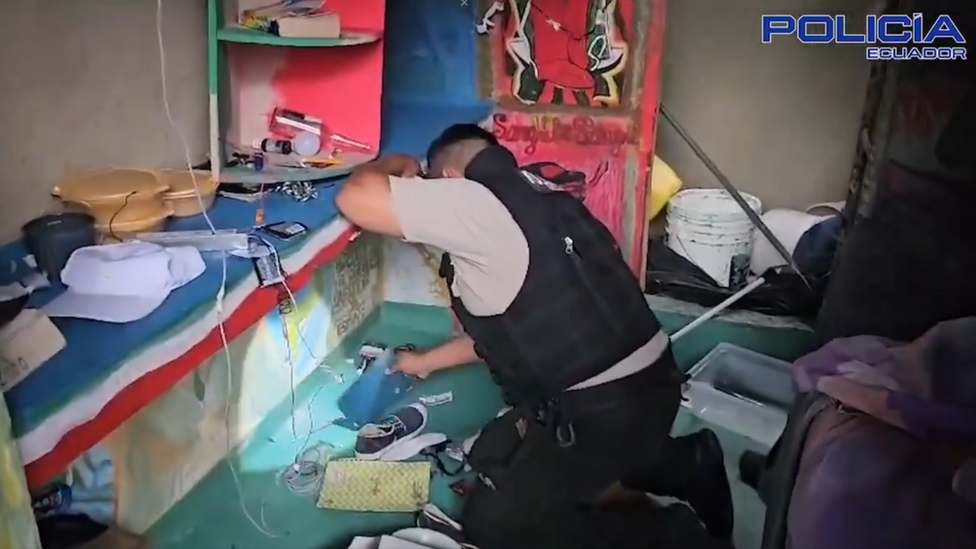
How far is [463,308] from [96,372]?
0.79m

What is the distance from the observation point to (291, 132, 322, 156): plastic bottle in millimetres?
1874

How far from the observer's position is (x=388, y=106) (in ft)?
6.70

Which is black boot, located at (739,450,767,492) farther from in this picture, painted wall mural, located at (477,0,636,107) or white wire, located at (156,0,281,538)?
white wire, located at (156,0,281,538)

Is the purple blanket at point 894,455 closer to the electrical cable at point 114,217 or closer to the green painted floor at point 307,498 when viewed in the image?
the green painted floor at point 307,498

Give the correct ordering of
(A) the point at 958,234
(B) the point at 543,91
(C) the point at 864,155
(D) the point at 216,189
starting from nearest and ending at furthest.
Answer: (A) the point at 958,234 → (C) the point at 864,155 → (D) the point at 216,189 → (B) the point at 543,91

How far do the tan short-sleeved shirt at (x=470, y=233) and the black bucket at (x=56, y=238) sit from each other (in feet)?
1.83

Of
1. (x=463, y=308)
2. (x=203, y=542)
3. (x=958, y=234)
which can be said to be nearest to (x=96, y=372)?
(x=203, y=542)

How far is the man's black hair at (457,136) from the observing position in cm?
190

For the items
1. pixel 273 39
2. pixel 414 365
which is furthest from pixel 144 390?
pixel 414 365

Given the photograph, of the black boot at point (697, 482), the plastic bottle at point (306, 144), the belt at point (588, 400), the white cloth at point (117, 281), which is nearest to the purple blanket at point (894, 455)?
the belt at point (588, 400)

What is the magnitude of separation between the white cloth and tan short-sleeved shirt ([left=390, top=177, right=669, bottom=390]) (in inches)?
18.6

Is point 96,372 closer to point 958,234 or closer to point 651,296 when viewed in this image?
point 958,234

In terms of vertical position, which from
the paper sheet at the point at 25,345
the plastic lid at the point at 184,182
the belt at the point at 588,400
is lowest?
the belt at the point at 588,400

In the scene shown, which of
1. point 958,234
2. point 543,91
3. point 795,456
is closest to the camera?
point 795,456
